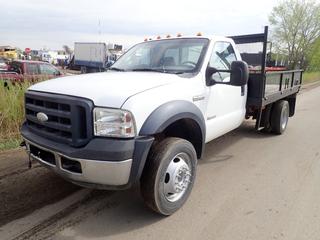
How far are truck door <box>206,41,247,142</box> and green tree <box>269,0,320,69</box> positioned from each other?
37.9 meters

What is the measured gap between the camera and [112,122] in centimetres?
293

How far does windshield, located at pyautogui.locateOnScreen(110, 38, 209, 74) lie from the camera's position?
4180mm

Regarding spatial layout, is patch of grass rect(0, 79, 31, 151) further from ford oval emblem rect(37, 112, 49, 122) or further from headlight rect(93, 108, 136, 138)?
headlight rect(93, 108, 136, 138)

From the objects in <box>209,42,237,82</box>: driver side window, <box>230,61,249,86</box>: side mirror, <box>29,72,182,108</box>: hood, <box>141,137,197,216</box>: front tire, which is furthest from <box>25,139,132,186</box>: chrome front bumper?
<box>209,42,237,82</box>: driver side window

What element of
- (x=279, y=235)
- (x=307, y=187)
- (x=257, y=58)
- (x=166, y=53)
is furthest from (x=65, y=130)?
(x=257, y=58)

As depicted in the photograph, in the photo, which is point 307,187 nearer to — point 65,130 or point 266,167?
point 266,167

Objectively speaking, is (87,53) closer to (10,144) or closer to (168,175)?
(10,144)

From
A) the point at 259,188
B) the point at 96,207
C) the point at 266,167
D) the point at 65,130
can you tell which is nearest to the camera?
the point at 65,130

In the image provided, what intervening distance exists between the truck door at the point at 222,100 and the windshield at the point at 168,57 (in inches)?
9.3

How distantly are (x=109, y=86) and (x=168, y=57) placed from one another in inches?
56.7

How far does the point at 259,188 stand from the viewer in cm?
421

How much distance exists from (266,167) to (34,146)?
3351 mm

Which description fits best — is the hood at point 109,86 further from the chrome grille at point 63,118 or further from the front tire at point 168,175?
the front tire at point 168,175

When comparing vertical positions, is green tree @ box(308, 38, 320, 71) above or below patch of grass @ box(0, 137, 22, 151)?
above
